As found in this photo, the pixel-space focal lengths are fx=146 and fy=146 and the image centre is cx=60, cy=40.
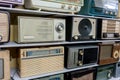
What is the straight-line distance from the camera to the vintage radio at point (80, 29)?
1.69m

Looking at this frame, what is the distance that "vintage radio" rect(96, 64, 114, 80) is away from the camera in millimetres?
2016

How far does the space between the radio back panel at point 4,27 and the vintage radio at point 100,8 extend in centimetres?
97

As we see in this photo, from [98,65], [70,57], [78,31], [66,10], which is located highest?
[66,10]

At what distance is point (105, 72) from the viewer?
208 centimetres

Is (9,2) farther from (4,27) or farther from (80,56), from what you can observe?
(80,56)

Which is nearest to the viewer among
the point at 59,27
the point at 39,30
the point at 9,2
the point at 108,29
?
the point at 9,2

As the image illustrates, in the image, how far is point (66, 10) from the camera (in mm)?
1613

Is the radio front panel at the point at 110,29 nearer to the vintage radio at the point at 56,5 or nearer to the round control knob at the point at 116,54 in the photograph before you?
the round control knob at the point at 116,54

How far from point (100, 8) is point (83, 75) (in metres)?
0.88

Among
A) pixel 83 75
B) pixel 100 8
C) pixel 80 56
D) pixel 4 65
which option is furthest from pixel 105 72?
pixel 4 65

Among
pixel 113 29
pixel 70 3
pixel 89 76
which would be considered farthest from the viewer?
pixel 113 29

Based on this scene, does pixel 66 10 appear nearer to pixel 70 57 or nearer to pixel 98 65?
pixel 70 57

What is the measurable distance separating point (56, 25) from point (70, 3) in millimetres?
293

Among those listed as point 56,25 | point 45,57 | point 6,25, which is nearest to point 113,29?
point 56,25
